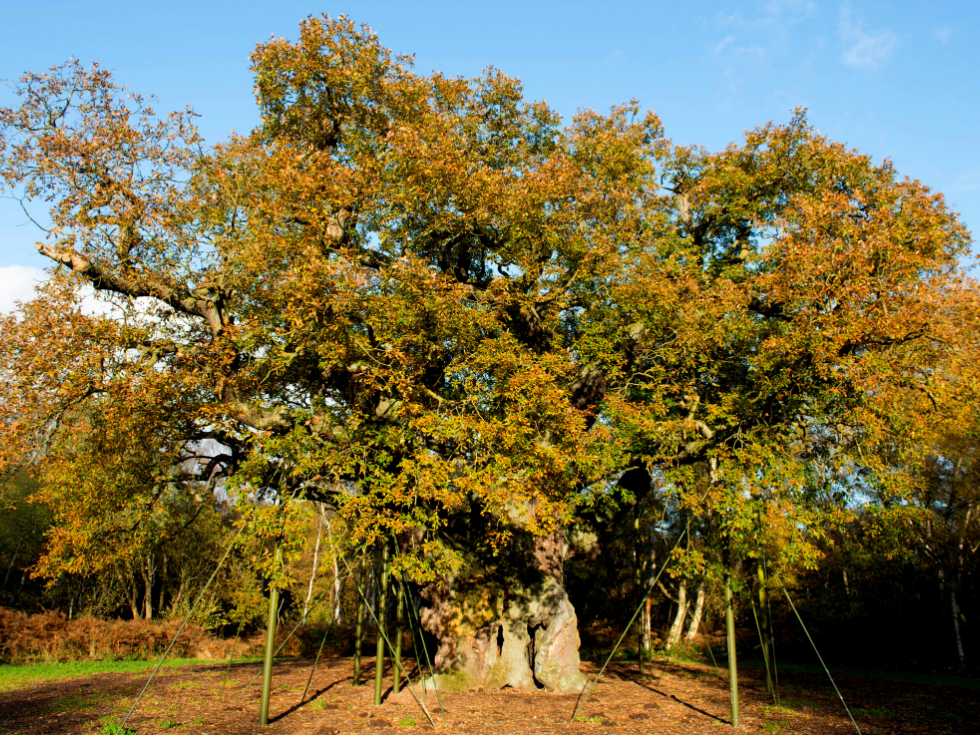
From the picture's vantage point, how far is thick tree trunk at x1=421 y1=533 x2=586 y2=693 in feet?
39.7

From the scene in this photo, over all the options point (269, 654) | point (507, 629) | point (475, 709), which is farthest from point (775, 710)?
point (269, 654)

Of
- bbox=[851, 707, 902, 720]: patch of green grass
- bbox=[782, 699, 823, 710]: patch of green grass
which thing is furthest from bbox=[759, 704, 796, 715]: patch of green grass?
bbox=[851, 707, 902, 720]: patch of green grass

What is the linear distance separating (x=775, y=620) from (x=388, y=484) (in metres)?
26.3

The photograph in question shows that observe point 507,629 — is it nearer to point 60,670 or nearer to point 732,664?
point 732,664

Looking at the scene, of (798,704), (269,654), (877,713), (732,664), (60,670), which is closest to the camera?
(269,654)

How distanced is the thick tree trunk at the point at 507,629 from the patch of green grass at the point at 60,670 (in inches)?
355

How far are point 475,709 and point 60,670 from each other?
1237 cm

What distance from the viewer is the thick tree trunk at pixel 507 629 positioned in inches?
476

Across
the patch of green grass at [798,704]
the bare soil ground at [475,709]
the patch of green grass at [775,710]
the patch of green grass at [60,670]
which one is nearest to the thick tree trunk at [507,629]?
the bare soil ground at [475,709]

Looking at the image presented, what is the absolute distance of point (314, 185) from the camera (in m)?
10.9

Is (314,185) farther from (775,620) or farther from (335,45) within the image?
(775,620)

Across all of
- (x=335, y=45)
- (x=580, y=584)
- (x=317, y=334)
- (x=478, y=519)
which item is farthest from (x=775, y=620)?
(x=335, y=45)

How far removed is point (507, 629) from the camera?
12.4 m

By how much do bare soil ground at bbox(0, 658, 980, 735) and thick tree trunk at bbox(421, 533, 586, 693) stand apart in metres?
0.52
